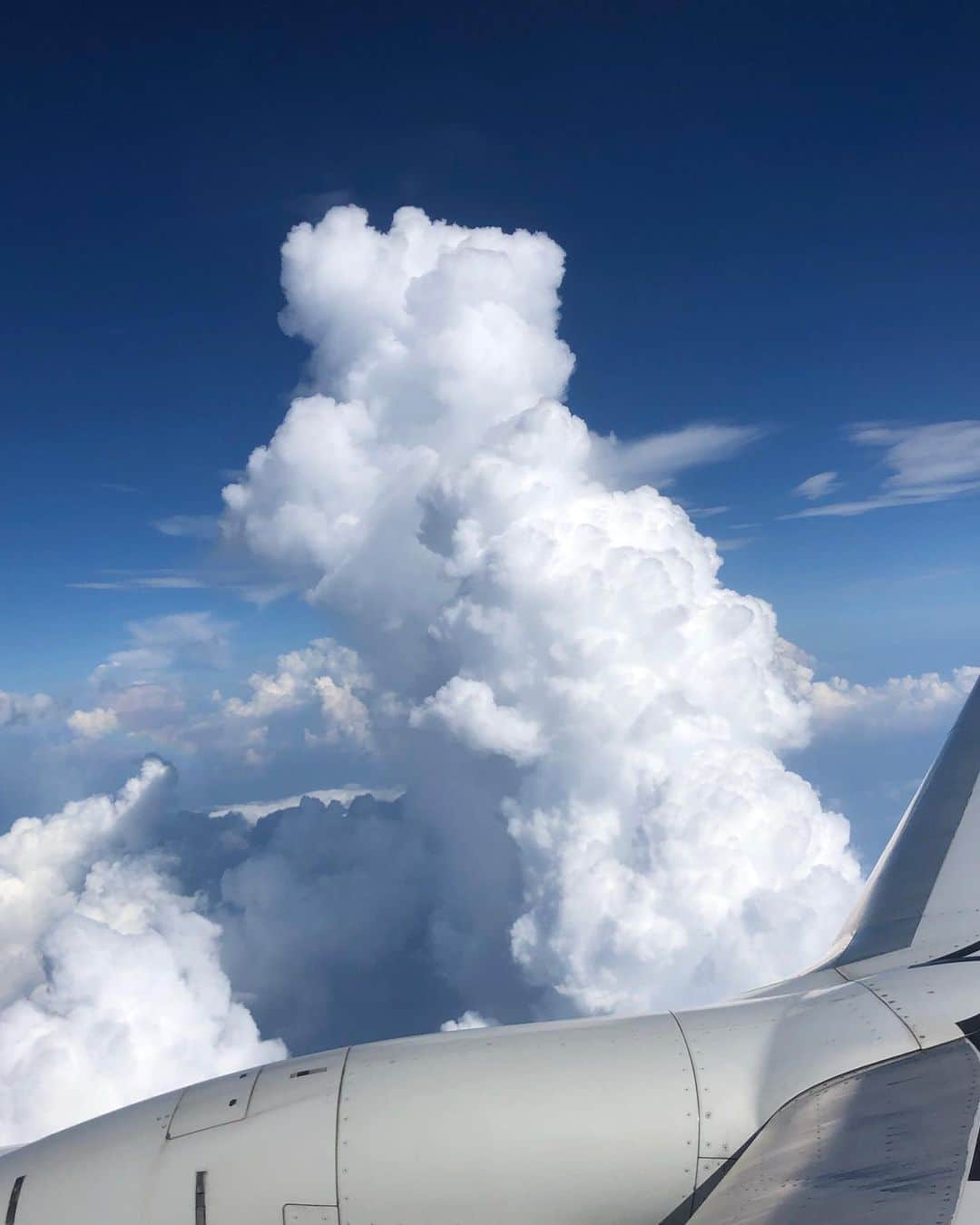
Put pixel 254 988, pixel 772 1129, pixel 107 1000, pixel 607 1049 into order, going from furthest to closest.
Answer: pixel 254 988
pixel 107 1000
pixel 607 1049
pixel 772 1129

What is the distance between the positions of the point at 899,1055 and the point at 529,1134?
260cm

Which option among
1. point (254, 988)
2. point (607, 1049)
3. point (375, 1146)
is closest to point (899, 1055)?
point (607, 1049)

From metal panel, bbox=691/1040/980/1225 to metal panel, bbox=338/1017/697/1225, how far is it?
62cm

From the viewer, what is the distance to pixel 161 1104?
5.39 meters

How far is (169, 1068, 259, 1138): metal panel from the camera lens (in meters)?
5.03

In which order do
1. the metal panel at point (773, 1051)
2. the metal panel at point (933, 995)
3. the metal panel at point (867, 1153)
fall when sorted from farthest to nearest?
1. the metal panel at point (933, 995)
2. the metal panel at point (773, 1051)
3. the metal panel at point (867, 1153)

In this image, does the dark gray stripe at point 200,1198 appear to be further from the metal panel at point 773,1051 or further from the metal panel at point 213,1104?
the metal panel at point 773,1051

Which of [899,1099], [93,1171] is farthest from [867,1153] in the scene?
[93,1171]

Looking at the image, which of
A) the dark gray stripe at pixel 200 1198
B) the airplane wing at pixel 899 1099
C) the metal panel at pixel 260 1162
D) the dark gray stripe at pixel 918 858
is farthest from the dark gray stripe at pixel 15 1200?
the dark gray stripe at pixel 918 858

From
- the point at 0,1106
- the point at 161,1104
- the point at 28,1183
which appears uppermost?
the point at 161,1104

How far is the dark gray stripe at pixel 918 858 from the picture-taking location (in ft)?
21.6

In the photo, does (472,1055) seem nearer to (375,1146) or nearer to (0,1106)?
(375,1146)

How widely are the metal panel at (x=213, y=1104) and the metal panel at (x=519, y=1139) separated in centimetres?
78

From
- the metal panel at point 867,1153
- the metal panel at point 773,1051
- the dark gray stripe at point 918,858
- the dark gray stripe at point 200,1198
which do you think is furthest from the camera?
the dark gray stripe at point 918,858
